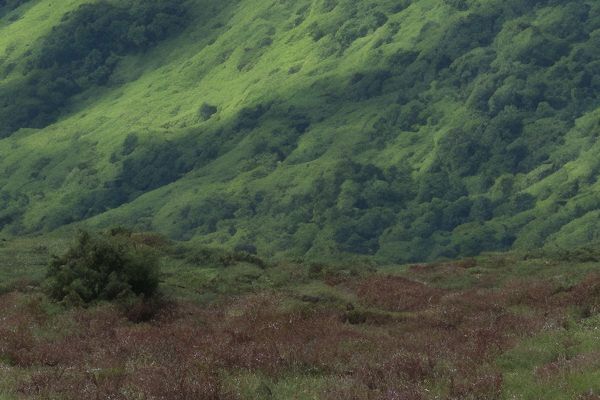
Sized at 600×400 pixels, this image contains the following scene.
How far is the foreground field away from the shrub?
0.96 m

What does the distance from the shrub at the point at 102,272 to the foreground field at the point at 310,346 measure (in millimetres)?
962

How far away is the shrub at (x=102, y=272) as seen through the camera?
29.9 m

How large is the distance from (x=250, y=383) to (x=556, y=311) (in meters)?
12.9

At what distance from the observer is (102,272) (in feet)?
101

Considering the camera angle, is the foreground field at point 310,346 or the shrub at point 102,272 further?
the shrub at point 102,272

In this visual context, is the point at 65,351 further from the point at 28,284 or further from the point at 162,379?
the point at 28,284

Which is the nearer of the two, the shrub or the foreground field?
the foreground field

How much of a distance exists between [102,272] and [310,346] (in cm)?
1200

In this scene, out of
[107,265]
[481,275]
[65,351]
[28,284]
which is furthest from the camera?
[481,275]

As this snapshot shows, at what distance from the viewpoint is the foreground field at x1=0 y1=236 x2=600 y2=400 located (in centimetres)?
1576

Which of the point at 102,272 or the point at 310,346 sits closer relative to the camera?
the point at 310,346

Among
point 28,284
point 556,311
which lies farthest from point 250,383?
point 28,284

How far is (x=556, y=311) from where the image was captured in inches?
1039

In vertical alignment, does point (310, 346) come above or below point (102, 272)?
above
